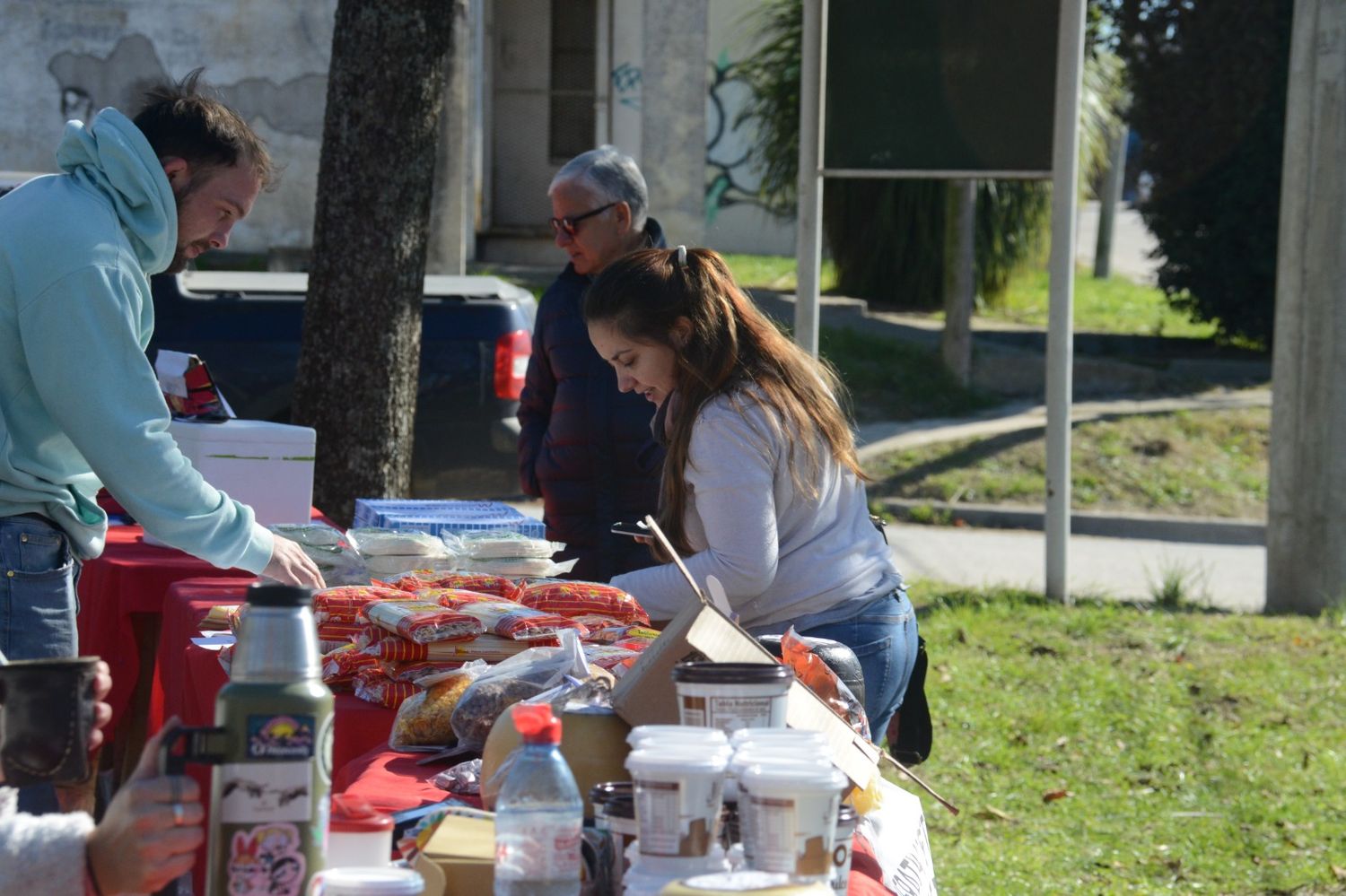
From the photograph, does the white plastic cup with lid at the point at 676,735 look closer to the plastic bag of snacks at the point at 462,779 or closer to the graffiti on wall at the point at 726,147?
the plastic bag of snacks at the point at 462,779

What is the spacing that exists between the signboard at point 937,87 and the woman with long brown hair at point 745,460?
13.7 ft

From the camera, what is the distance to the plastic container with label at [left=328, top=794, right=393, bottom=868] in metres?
1.77

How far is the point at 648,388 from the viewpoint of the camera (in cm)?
329

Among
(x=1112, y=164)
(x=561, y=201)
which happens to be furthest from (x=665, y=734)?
(x=1112, y=164)

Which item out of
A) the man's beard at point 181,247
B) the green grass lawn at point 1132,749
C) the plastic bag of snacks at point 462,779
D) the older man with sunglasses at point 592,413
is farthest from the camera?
the green grass lawn at point 1132,749

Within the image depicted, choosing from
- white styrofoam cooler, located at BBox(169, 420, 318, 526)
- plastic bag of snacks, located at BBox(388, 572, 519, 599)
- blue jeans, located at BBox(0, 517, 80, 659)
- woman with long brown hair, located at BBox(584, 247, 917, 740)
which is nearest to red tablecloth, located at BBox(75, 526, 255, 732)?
white styrofoam cooler, located at BBox(169, 420, 318, 526)

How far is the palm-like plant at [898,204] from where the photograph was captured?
16.5 meters

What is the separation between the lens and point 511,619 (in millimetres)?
3023

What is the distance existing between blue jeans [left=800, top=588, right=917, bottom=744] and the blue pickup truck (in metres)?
5.78

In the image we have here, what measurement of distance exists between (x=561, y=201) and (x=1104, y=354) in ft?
42.6

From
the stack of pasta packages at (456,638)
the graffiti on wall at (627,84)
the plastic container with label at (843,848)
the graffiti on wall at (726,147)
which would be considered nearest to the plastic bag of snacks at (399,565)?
the stack of pasta packages at (456,638)

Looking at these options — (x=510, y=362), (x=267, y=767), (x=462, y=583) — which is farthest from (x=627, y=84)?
(x=267, y=767)

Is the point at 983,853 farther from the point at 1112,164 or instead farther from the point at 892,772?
the point at 1112,164

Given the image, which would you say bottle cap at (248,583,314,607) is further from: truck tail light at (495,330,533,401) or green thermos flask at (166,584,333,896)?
truck tail light at (495,330,533,401)
